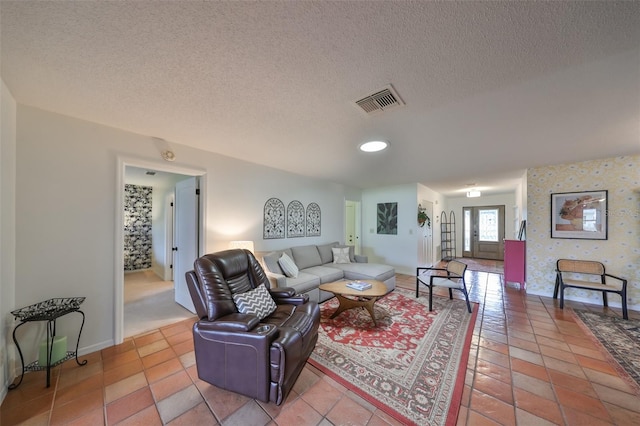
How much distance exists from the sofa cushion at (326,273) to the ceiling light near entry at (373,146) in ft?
6.99

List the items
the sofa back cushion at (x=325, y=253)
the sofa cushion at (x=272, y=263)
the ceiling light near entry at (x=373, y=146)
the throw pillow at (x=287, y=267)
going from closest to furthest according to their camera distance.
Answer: the ceiling light near entry at (x=373, y=146) → the sofa cushion at (x=272, y=263) → the throw pillow at (x=287, y=267) → the sofa back cushion at (x=325, y=253)

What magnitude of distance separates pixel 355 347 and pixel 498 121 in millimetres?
2683

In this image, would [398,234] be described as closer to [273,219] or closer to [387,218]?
[387,218]

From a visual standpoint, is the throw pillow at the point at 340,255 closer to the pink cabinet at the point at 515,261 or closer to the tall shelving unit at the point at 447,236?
the pink cabinet at the point at 515,261

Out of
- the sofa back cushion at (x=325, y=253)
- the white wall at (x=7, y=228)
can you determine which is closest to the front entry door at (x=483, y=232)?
the sofa back cushion at (x=325, y=253)

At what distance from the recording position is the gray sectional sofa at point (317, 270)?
330 cm

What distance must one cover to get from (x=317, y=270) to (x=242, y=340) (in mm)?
2463

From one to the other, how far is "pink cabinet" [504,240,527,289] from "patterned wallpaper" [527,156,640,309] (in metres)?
0.16

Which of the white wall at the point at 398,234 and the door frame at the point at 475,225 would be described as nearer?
the white wall at the point at 398,234

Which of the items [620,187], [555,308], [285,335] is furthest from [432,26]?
[620,187]

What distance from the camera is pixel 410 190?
5469 mm

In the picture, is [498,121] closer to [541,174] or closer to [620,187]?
[541,174]

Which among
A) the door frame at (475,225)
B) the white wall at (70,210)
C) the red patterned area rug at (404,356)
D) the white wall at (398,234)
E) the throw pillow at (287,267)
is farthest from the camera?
the door frame at (475,225)

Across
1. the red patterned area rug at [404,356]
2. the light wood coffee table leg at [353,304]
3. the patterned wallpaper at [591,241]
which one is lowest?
the red patterned area rug at [404,356]
